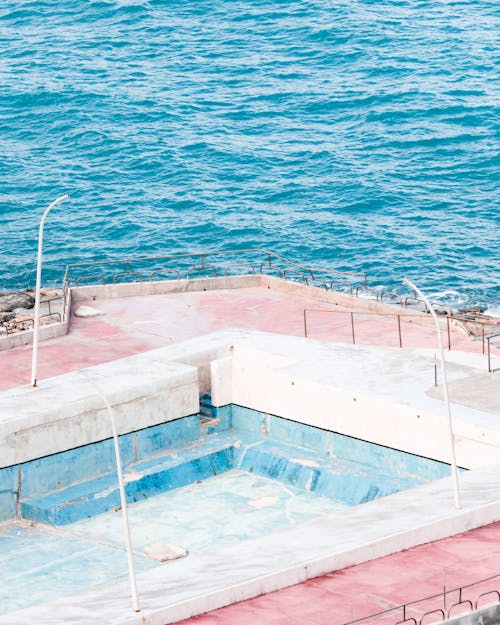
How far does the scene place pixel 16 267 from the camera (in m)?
78.4

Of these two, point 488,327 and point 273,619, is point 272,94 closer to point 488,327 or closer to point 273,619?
point 488,327

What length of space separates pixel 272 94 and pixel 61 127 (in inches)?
599

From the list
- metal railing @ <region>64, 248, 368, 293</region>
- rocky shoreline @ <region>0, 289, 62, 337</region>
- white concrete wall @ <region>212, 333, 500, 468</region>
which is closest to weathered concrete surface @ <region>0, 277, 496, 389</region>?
rocky shoreline @ <region>0, 289, 62, 337</region>

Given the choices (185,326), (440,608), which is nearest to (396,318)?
(185,326)

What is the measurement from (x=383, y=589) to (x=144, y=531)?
11.6 m

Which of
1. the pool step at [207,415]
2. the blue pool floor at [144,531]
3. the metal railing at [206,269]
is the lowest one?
the metal railing at [206,269]

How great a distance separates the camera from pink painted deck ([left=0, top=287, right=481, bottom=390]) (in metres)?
49.5

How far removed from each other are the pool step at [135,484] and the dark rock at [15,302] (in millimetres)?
19924

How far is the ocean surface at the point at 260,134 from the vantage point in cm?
8081

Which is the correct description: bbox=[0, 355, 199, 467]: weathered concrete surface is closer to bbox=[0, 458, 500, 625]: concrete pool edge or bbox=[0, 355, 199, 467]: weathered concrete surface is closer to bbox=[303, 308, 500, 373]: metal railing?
bbox=[303, 308, 500, 373]: metal railing

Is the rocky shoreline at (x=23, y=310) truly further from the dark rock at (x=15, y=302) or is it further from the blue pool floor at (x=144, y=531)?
the blue pool floor at (x=144, y=531)

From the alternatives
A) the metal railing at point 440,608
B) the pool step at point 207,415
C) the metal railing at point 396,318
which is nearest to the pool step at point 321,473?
the pool step at point 207,415

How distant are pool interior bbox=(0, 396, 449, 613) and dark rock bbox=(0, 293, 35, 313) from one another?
761 inches

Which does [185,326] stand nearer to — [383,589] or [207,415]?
[207,415]
